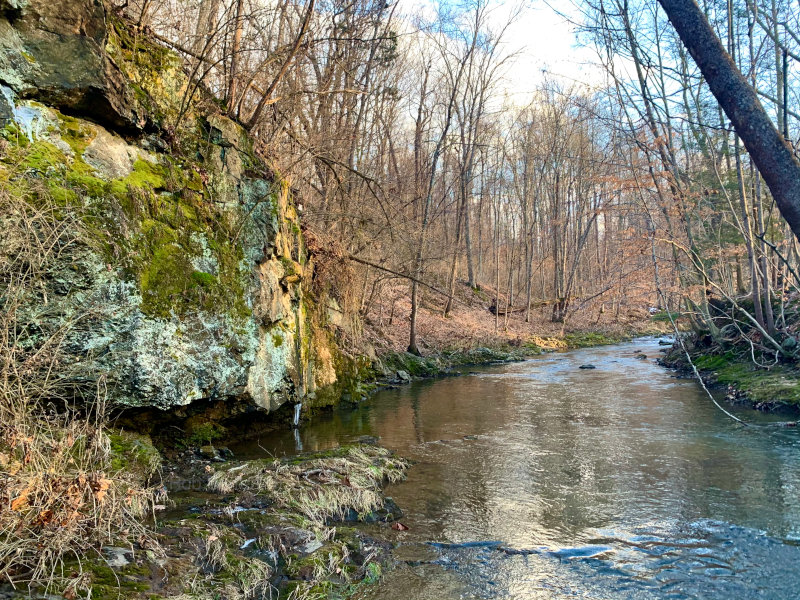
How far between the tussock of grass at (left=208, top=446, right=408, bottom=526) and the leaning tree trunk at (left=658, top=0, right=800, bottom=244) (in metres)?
5.03

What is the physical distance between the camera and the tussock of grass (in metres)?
5.93

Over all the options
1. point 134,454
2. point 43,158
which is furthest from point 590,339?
point 43,158

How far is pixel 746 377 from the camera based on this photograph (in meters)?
12.5

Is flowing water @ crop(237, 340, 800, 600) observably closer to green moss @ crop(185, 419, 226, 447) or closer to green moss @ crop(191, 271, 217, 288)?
green moss @ crop(185, 419, 226, 447)

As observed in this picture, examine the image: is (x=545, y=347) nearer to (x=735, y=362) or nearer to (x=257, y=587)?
(x=735, y=362)

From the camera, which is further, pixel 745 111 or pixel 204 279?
pixel 204 279

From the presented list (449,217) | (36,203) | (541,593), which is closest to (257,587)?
(541,593)

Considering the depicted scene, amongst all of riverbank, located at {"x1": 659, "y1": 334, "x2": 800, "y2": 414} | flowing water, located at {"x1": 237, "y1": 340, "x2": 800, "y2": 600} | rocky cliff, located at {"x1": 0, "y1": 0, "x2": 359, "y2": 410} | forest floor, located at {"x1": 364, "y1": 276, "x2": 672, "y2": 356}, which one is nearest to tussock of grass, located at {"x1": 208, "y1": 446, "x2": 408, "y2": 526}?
flowing water, located at {"x1": 237, "y1": 340, "x2": 800, "y2": 600}

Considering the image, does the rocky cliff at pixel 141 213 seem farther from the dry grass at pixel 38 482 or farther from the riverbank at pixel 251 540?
the riverbank at pixel 251 540

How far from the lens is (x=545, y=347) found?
23.8 m

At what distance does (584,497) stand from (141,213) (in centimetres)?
704

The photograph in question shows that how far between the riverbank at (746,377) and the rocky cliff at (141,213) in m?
9.67

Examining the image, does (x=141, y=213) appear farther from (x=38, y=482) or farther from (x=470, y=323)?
(x=470, y=323)

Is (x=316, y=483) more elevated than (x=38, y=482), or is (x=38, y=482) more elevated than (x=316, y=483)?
(x=38, y=482)
